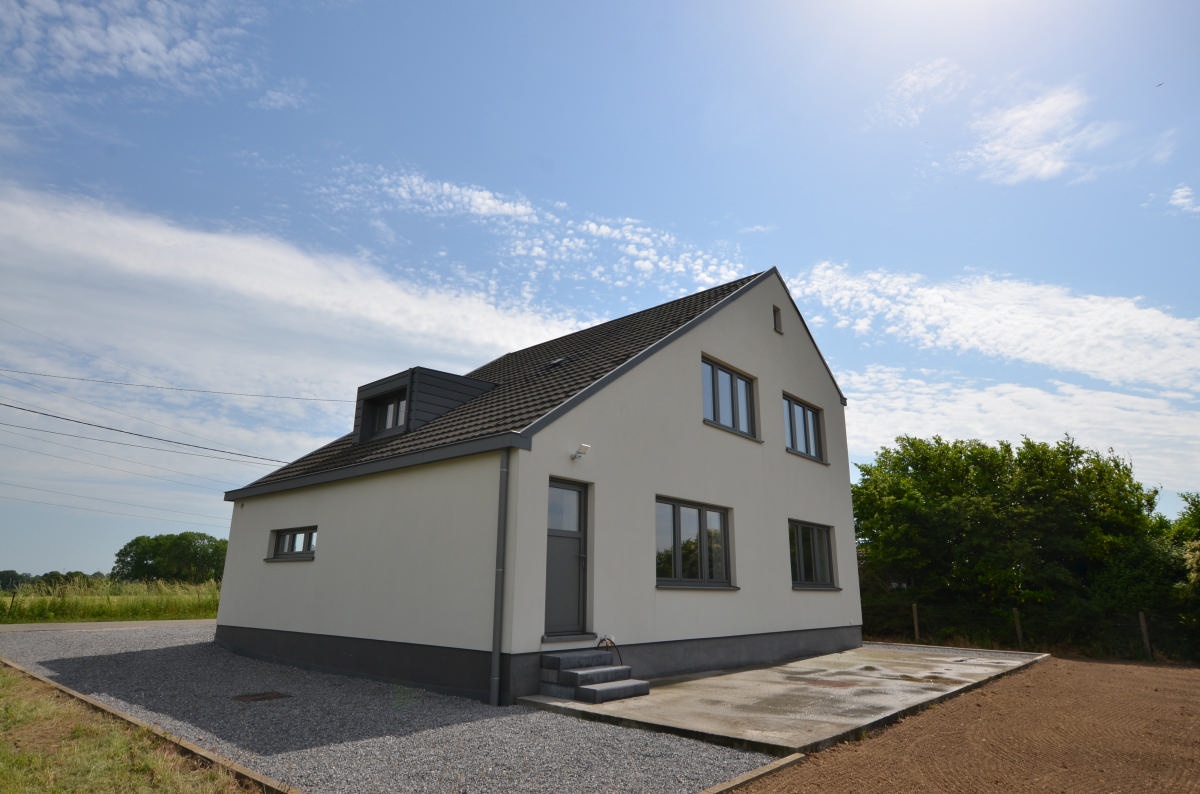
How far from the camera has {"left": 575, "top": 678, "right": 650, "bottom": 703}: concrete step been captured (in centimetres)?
709

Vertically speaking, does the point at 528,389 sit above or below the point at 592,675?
above

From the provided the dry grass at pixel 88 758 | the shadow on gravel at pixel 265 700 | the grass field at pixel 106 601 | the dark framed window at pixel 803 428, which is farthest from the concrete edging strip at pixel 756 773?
the grass field at pixel 106 601

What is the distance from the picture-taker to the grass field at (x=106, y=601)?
58.1 ft

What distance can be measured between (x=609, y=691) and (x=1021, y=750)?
3827mm

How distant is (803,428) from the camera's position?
1451cm

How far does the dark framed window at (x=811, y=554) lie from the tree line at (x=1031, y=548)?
734 centimetres

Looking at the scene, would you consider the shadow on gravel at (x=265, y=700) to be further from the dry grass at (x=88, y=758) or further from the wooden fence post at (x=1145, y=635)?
the wooden fence post at (x=1145, y=635)

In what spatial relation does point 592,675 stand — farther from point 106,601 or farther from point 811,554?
point 106,601

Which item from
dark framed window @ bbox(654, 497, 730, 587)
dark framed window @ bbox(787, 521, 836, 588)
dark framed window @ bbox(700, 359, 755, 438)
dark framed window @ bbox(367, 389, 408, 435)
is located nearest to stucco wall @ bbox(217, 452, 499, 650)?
dark framed window @ bbox(367, 389, 408, 435)

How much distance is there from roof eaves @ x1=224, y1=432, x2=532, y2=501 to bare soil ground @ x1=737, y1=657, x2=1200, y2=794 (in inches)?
180

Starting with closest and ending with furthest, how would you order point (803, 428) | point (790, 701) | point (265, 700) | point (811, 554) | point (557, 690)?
point (790, 701)
point (557, 690)
point (265, 700)
point (811, 554)
point (803, 428)

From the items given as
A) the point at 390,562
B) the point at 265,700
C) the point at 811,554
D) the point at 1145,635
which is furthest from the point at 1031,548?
the point at 265,700

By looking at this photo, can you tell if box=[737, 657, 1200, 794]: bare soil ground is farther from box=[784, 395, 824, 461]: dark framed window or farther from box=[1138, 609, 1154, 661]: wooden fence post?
box=[1138, 609, 1154, 661]: wooden fence post

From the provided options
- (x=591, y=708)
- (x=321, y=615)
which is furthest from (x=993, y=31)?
(x=321, y=615)
